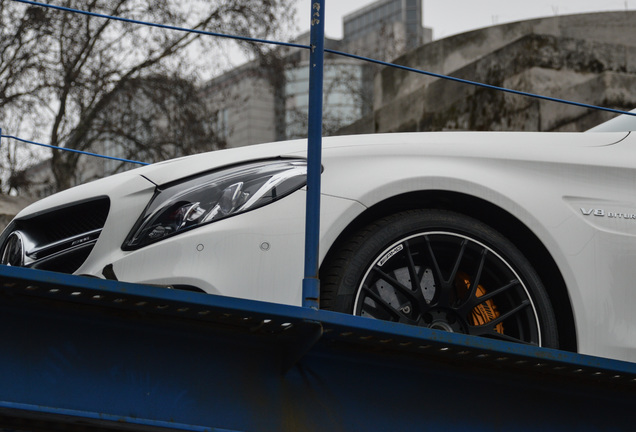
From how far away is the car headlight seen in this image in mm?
3117

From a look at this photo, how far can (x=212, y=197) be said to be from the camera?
3172 mm

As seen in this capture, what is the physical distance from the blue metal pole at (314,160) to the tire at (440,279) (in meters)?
0.25

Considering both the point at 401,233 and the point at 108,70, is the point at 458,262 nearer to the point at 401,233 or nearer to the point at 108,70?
the point at 401,233

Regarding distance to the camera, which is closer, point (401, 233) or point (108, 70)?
point (401, 233)

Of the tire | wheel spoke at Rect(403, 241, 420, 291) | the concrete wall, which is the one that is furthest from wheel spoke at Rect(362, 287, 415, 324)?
the concrete wall

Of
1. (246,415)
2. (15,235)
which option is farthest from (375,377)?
(15,235)

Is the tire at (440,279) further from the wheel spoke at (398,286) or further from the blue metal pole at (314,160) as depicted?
the blue metal pole at (314,160)

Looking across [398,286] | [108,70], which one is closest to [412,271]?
[398,286]

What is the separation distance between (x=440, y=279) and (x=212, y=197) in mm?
872

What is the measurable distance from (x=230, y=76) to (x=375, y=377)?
51.8 feet

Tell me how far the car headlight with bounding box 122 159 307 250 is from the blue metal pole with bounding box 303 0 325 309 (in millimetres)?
287

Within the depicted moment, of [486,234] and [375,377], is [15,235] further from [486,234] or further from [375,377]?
[486,234]

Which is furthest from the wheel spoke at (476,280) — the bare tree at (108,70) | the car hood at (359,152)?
the bare tree at (108,70)

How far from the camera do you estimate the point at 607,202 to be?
3441mm
